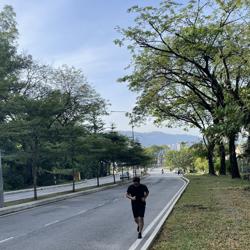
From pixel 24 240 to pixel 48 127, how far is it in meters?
20.9

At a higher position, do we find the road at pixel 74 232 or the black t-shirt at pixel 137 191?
the black t-shirt at pixel 137 191

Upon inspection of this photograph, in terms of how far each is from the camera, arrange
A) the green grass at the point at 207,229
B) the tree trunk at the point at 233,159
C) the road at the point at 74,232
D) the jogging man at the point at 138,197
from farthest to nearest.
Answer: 1. the tree trunk at the point at 233,159
2. the jogging man at the point at 138,197
3. the road at the point at 74,232
4. the green grass at the point at 207,229

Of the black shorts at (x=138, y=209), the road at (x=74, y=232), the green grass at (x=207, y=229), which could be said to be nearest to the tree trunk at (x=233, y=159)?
the road at (x=74, y=232)

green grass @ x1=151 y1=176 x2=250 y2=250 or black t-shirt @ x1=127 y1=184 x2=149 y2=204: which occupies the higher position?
black t-shirt @ x1=127 y1=184 x2=149 y2=204

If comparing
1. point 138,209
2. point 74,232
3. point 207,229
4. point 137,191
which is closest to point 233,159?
point 74,232

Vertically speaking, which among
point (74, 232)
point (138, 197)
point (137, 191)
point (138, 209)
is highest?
point (137, 191)

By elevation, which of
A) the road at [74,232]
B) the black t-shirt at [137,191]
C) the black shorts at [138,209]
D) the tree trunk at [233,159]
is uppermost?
the tree trunk at [233,159]

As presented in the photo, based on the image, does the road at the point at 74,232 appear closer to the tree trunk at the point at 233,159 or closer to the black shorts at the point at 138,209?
the black shorts at the point at 138,209

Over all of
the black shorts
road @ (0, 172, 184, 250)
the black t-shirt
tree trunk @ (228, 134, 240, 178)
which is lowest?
road @ (0, 172, 184, 250)

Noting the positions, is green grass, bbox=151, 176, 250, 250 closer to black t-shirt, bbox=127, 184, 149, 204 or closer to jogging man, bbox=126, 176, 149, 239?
jogging man, bbox=126, 176, 149, 239

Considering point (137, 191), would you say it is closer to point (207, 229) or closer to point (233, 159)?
point (207, 229)

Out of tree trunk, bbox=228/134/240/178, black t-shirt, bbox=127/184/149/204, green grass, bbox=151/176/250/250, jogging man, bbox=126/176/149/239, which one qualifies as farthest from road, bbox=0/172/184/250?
tree trunk, bbox=228/134/240/178

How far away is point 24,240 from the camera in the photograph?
12633mm

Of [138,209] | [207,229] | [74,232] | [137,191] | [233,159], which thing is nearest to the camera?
[137,191]
